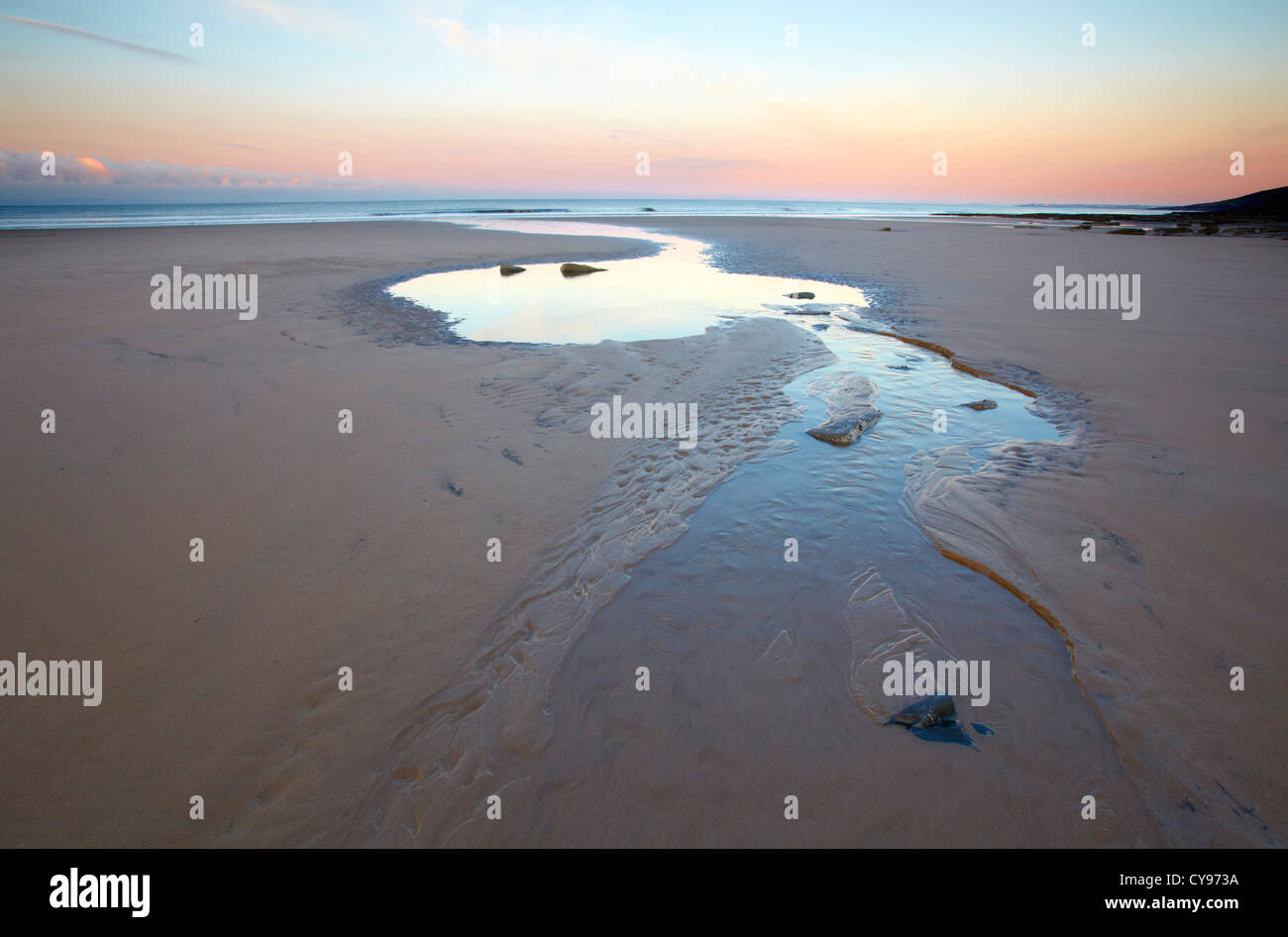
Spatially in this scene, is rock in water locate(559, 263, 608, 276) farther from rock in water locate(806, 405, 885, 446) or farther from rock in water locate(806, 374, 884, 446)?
rock in water locate(806, 405, 885, 446)

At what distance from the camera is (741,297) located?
616 inches

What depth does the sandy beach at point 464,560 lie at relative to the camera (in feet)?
8.95

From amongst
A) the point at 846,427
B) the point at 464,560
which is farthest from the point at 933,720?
the point at 846,427

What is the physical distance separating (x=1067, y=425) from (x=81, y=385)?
43.3 feet

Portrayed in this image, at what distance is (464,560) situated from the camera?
4.51 meters

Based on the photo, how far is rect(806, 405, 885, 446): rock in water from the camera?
22.4ft

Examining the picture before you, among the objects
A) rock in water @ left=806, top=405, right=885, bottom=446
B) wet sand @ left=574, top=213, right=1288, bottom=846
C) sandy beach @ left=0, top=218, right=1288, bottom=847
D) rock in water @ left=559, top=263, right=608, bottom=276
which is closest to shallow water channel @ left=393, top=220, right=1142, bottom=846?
sandy beach @ left=0, top=218, right=1288, bottom=847

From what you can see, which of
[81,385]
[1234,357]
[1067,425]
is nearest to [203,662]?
[81,385]

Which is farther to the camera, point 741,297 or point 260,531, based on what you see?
point 741,297

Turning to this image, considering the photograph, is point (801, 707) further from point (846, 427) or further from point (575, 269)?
point (575, 269)

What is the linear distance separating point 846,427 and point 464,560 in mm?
4925

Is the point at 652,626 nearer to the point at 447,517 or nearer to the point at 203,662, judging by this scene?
the point at 447,517

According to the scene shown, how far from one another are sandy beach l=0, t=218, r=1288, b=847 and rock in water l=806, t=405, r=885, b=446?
0.83 metres
